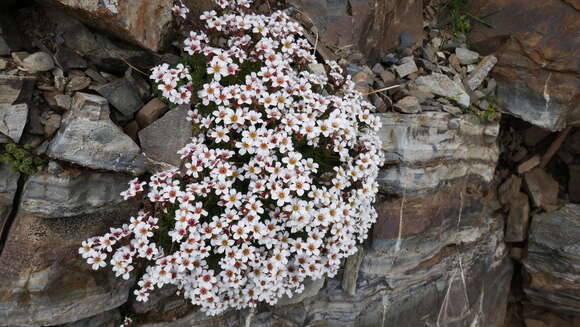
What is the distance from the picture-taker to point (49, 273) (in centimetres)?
411

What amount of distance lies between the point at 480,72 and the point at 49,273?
6.10 m

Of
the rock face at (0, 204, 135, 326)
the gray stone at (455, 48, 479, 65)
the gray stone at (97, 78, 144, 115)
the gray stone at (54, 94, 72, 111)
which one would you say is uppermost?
the gray stone at (455, 48, 479, 65)

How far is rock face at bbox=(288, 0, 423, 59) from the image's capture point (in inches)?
231

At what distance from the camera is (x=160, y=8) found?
183 inches

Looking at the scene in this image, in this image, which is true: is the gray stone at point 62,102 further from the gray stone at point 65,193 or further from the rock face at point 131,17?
the rock face at point 131,17

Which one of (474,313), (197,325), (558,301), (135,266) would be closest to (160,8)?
(135,266)

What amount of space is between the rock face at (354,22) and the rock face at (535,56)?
160cm

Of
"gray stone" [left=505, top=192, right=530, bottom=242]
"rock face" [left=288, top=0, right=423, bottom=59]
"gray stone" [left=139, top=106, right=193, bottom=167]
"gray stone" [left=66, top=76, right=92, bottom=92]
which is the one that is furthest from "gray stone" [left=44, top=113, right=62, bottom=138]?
"gray stone" [left=505, top=192, right=530, bottom=242]

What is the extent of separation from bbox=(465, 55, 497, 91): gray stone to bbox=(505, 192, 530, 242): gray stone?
2.47 metres

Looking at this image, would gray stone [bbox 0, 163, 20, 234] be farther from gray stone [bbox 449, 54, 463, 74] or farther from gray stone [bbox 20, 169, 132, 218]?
gray stone [bbox 449, 54, 463, 74]

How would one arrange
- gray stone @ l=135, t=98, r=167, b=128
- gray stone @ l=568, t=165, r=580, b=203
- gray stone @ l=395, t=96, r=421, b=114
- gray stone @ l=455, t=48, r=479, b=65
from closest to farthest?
1. gray stone @ l=135, t=98, r=167, b=128
2. gray stone @ l=395, t=96, r=421, b=114
3. gray stone @ l=455, t=48, r=479, b=65
4. gray stone @ l=568, t=165, r=580, b=203

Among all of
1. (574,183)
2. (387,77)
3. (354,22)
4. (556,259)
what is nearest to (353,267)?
(387,77)

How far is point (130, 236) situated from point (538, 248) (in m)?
6.73

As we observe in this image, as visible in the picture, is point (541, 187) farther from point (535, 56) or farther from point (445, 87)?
point (445, 87)
